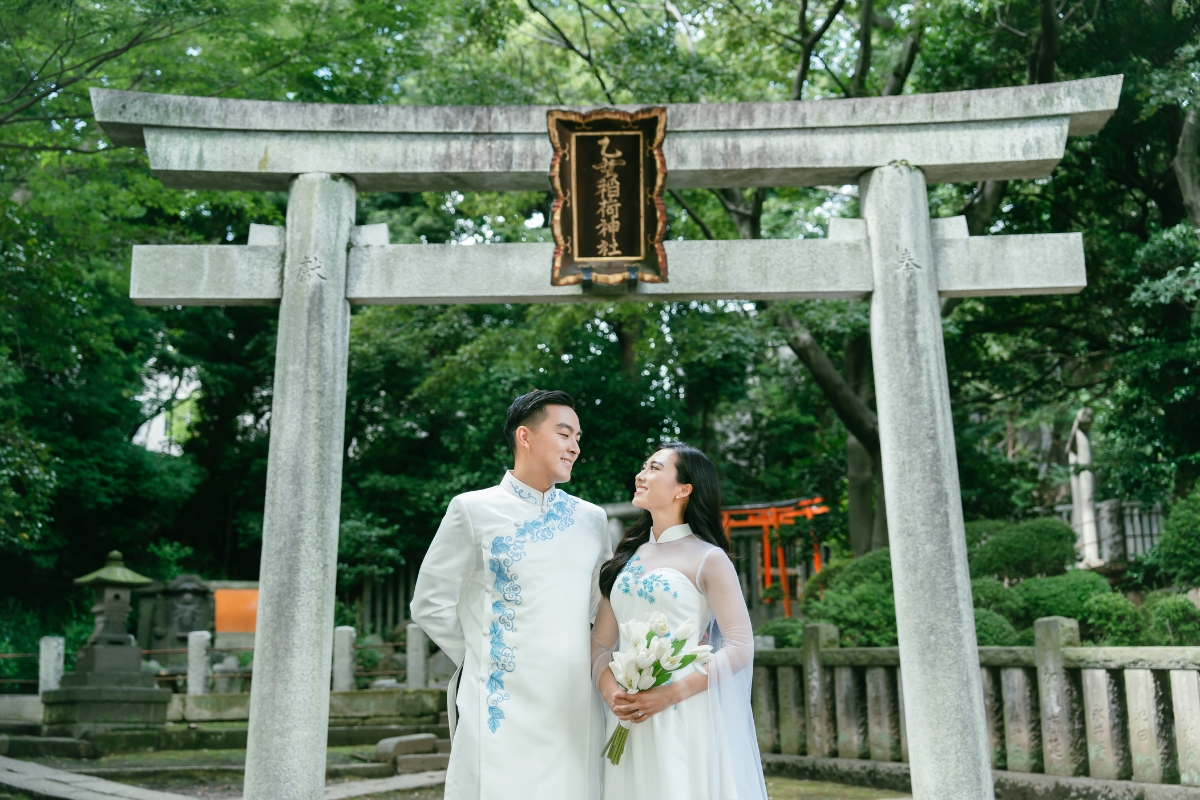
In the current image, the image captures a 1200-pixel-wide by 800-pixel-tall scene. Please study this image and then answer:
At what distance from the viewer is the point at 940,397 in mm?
5344

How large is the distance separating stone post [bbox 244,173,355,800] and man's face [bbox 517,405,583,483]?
228 cm

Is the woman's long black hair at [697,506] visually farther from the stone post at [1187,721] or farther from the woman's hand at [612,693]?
the stone post at [1187,721]

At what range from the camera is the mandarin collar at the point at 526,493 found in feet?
10.7

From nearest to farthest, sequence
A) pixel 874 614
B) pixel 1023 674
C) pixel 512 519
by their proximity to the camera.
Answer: pixel 512 519
pixel 1023 674
pixel 874 614

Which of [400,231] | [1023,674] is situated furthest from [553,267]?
[400,231]

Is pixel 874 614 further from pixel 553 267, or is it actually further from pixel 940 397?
pixel 553 267

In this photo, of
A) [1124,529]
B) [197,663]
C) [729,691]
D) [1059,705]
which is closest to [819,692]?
[1059,705]

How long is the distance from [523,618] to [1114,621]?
6.16 m

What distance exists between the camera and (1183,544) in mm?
8797

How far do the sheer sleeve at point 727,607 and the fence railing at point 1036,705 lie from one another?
2.71 metres

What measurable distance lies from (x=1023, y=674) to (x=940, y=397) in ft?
7.34

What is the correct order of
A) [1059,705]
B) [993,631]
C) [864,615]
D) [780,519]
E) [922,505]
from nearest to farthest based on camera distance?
[922,505] → [1059,705] → [993,631] → [864,615] → [780,519]

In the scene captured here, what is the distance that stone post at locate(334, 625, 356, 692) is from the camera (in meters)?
12.1

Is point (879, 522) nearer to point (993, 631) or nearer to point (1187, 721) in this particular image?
point (993, 631)
